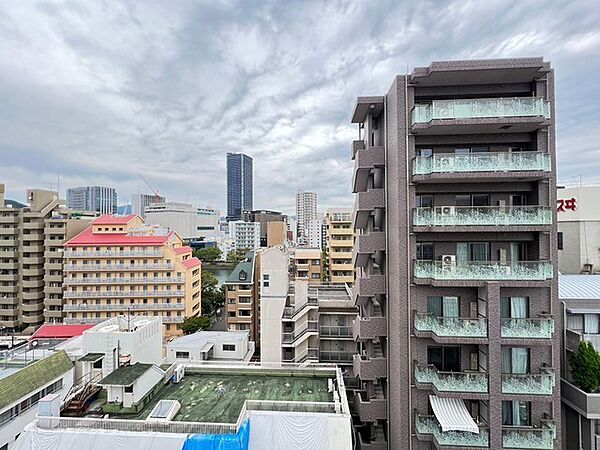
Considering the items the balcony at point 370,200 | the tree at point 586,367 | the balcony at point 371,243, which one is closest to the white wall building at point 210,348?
the balcony at point 371,243

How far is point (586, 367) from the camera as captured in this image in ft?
38.6

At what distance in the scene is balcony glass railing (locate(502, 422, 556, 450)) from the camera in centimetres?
1101

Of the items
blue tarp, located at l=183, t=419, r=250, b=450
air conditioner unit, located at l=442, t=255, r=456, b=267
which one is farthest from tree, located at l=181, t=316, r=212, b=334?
air conditioner unit, located at l=442, t=255, r=456, b=267

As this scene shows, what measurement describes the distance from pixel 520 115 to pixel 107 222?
1538 inches

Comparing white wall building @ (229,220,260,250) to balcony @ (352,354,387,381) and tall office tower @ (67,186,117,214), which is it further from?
balcony @ (352,354,387,381)

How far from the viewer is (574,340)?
1252 cm

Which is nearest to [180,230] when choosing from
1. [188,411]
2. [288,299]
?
[288,299]

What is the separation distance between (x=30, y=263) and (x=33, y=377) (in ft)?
97.7

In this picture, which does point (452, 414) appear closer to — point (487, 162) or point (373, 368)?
point (373, 368)

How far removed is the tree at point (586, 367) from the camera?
1168 cm

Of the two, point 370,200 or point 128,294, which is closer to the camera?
point 370,200

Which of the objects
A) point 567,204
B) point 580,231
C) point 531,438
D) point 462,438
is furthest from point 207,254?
point 531,438

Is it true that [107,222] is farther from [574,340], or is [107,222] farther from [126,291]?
[574,340]

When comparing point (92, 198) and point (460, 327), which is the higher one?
point (92, 198)
